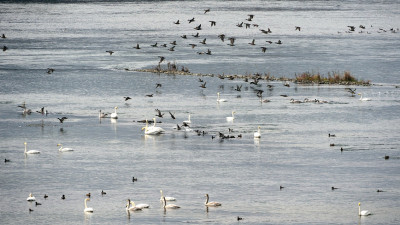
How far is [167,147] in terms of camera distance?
4497cm

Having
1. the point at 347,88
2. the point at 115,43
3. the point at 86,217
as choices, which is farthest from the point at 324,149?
the point at 115,43

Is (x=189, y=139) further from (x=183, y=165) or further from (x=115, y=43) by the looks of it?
(x=115, y=43)

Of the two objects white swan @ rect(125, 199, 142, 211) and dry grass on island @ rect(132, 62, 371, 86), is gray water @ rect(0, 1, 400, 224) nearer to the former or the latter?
white swan @ rect(125, 199, 142, 211)

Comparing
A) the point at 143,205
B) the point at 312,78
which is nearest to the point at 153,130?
the point at 143,205

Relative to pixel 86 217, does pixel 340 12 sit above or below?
above

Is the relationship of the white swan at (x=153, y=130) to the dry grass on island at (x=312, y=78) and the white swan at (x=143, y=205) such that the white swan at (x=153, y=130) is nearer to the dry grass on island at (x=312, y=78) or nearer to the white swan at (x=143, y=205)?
the white swan at (x=143, y=205)

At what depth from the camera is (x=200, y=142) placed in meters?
45.8

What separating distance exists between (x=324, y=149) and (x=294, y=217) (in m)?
12.7

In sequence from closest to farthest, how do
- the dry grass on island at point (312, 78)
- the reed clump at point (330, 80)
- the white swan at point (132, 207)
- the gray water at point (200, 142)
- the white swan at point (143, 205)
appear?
the white swan at point (132, 207) < the white swan at point (143, 205) < the gray water at point (200, 142) < the reed clump at point (330, 80) < the dry grass on island at point (312, 78)

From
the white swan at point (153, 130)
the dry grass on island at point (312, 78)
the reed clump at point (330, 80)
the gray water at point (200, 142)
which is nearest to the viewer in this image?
the gray water at point (200, 142)

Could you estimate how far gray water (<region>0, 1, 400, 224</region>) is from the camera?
33312 millimetres

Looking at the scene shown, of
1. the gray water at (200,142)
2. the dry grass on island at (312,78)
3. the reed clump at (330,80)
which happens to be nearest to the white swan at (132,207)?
the gray water at (200,142)

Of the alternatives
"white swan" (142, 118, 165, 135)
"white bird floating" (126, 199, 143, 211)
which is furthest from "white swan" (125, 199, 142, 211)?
"white swan" (142, 118, 165, 135)

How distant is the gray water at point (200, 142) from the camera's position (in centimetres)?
3331
